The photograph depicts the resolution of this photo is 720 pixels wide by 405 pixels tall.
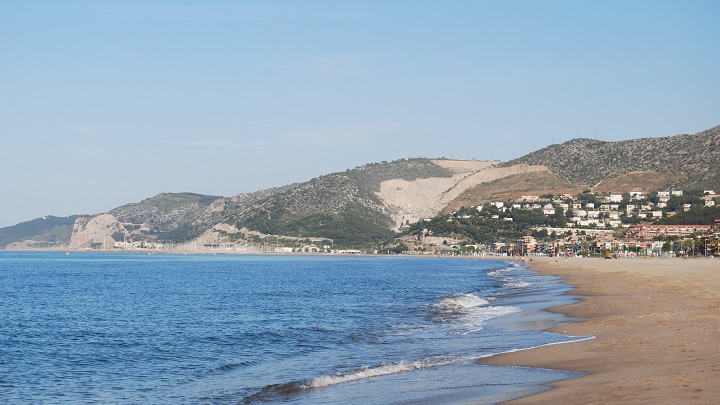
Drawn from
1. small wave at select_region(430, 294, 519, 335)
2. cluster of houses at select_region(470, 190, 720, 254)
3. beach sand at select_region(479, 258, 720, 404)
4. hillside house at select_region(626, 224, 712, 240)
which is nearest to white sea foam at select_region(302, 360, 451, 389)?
beach sand at select_region(479, 258, 720, 404)

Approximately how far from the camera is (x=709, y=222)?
5281 inches

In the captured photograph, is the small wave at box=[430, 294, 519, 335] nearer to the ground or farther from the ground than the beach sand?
nearer to the ground

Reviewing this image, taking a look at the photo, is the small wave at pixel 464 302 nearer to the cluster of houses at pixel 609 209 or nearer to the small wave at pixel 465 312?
the small wave at pixel 465 312

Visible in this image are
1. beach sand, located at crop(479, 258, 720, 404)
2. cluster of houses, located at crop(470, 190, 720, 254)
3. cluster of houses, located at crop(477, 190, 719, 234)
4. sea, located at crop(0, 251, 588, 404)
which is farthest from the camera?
cluster of houses, located at crop(477, 190, 719, 234)

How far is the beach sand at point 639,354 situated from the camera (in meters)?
13.3

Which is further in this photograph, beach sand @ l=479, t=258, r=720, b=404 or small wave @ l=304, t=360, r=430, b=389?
small wave @ l=304, t=360, r=430, b=389

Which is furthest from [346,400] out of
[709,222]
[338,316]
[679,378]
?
[709,222]

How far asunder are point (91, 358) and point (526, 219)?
173m

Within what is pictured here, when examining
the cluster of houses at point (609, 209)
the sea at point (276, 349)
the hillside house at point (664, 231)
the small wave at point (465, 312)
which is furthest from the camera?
the cluster of houses at point (609, 209)

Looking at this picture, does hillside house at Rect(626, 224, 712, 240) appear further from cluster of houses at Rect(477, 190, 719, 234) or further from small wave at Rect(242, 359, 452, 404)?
small wave at Rect(242, 359, 452, 404)

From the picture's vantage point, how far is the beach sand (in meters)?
13.3

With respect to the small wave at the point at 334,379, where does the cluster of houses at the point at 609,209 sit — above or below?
above

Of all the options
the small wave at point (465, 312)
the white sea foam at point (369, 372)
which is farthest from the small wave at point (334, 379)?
the small wave at point (465, 312)

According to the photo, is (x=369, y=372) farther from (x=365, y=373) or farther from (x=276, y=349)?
(x=276, y=349)
